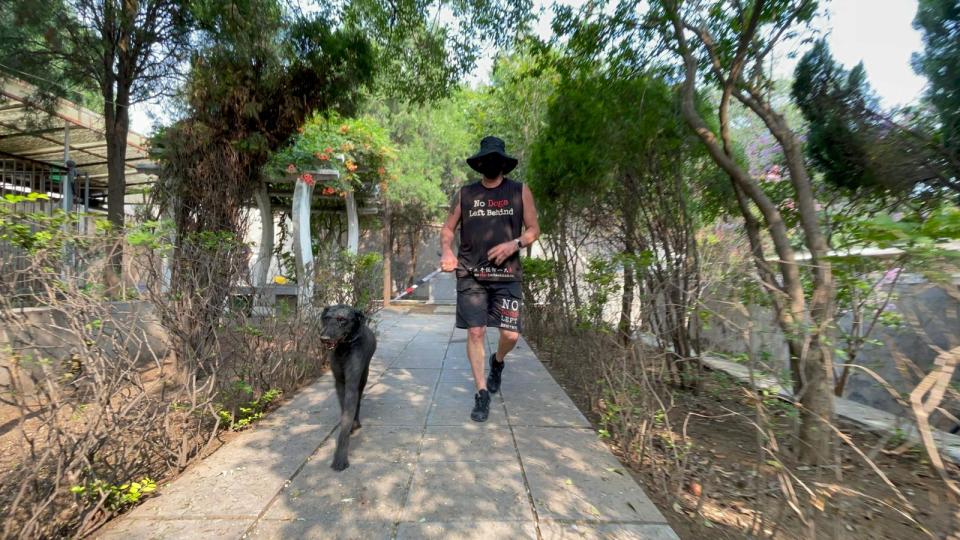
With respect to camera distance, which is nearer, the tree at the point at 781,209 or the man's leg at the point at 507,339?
the tree at the point at 781,209

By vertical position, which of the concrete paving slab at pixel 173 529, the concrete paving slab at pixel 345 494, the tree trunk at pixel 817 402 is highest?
the tree trunk at pixel 817 402

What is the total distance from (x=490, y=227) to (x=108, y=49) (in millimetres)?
6959

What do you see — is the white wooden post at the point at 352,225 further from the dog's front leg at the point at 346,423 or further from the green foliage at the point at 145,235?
the dog's front leg at the point at 346,423

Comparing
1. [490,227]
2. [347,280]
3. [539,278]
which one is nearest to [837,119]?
[490,227]

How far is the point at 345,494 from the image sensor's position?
231 centimetres

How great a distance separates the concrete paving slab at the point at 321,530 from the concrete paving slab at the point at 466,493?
13cm

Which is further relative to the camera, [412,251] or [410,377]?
[412,251]

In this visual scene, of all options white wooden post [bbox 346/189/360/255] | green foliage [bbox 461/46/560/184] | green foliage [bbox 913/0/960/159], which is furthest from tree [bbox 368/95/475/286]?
green foliage [bbox 913/0/960/159]

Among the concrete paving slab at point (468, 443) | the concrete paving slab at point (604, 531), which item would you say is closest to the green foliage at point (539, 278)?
the concrete paving slab at point (468, 443)

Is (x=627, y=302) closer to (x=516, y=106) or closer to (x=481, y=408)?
(x=481, y=408)

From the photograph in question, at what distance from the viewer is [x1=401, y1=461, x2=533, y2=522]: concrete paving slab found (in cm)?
213

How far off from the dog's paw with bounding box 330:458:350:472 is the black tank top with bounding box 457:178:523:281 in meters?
1.54

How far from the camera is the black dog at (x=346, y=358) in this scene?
264 centimetres

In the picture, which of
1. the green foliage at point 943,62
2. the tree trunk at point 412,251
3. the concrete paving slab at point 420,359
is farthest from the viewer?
the tree trunk at point 412,251
